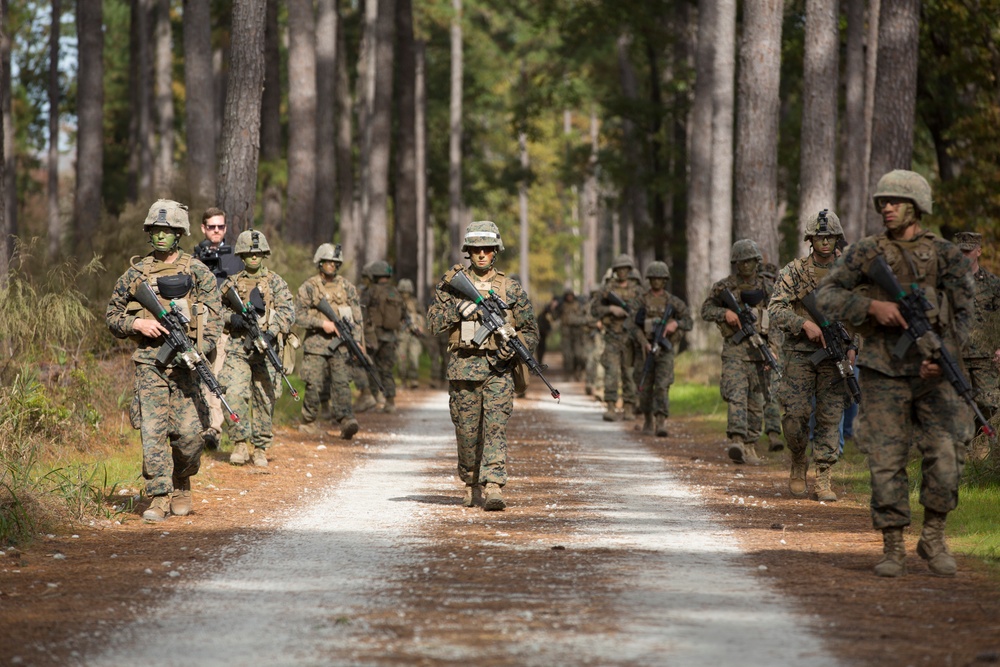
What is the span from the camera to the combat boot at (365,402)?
2227 centimetres

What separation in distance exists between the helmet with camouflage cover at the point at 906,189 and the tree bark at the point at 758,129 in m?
12.5

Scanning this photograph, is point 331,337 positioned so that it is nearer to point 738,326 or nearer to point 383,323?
point 383,323

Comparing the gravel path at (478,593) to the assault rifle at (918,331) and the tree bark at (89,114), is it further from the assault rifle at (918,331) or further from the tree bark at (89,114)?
the tree bark at (89,114)

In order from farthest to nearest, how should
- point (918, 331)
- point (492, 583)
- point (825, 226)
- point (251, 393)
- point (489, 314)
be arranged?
point (251, 393) < point (825, 226) < point (489, 314) < point (918, 331) < point (492, 583)

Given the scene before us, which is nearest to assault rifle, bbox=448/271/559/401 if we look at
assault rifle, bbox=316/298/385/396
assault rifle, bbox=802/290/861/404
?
assault rifle, bbox=802/290/861/404

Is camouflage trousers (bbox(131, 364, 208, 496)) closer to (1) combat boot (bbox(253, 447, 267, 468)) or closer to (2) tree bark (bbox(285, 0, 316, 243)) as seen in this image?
(1) combat boot (bbox(253, 447, 267, 468))

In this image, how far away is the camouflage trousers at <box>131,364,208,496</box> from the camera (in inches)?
408

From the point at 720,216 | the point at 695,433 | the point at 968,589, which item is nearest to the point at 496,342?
the point at 968,589

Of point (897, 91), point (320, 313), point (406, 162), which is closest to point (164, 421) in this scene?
point (320, 313)

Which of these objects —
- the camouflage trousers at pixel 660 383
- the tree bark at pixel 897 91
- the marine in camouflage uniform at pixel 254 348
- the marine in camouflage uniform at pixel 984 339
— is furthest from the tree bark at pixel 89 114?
the marine in camouflage uniform at pixel 984 339

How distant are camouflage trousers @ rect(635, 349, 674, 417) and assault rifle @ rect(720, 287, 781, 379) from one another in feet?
10.2

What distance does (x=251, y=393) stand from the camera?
46.6 ft

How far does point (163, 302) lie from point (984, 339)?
7.57 m

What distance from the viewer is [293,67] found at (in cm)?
2722
